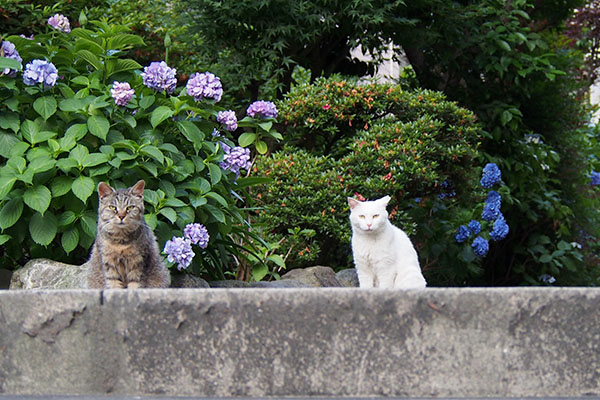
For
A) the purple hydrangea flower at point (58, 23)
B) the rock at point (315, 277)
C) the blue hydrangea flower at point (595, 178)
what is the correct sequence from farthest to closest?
the blue hydrangea flower at point (595, 178) → the rock at point (315, 277) → the purple hydrangea flower at point (58, 23)

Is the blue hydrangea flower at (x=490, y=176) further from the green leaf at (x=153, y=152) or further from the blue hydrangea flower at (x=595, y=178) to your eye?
the green leaf at (x=153, y=152)

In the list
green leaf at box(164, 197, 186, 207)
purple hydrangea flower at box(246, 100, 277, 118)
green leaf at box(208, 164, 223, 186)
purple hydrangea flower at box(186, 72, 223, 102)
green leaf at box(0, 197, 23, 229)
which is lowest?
green leaf at box(0, 197, 23, 229)

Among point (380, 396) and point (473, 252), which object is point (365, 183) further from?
point (380, 396)

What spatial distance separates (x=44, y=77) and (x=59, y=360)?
1721 millimetres

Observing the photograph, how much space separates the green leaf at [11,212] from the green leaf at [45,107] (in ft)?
1.41

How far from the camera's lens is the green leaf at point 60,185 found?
3400 mm

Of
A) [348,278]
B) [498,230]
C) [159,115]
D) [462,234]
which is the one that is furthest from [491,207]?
[159,115]

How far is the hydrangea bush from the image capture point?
3.42m

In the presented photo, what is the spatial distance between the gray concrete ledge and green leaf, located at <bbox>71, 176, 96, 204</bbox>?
1.20 m

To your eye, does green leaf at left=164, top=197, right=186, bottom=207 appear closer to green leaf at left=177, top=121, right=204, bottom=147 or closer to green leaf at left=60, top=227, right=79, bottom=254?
green leaf at left=177, top=121, right=204, bottom=147

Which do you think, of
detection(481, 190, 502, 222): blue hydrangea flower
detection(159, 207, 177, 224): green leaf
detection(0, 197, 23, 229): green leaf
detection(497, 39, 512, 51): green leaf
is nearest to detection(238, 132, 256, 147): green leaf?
detection(159, 207, 177, 224): green leaf

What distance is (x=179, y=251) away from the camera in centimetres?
330

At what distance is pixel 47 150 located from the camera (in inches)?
138

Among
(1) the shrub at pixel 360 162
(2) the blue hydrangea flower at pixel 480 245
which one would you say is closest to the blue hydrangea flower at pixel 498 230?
(2) the blue hydrangea flower at pixel 480 245
